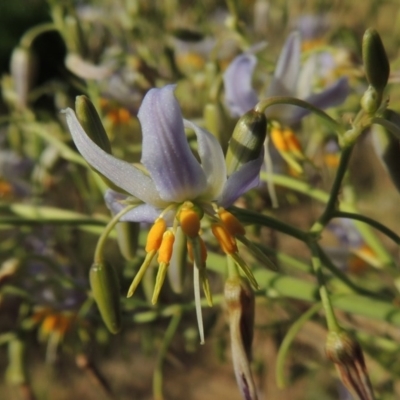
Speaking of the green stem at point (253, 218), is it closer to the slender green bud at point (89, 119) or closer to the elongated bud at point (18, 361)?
the slender green bud at point (89, 119)

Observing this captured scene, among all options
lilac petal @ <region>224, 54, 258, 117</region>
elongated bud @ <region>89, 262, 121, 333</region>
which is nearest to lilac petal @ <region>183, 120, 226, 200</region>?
elongated bud @ <region>89, 262, 121, 333</region>

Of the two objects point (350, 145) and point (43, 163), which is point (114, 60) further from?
point (350, 145)

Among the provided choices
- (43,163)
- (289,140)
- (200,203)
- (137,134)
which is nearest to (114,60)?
(43,163)

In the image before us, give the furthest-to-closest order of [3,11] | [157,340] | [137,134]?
1. [3,11]
2. [137,134]
3. [157,340]

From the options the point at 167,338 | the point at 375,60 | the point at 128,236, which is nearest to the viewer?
the point at 375,60

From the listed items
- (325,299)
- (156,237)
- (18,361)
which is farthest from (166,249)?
(18,361)

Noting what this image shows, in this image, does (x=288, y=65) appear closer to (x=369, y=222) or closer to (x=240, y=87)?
(x=240, y=87)

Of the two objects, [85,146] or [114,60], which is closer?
[85,146]

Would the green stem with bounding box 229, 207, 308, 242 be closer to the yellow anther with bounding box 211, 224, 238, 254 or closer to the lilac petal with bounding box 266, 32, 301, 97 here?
the yellow anther with bounding box 211, 224, 238, 254
